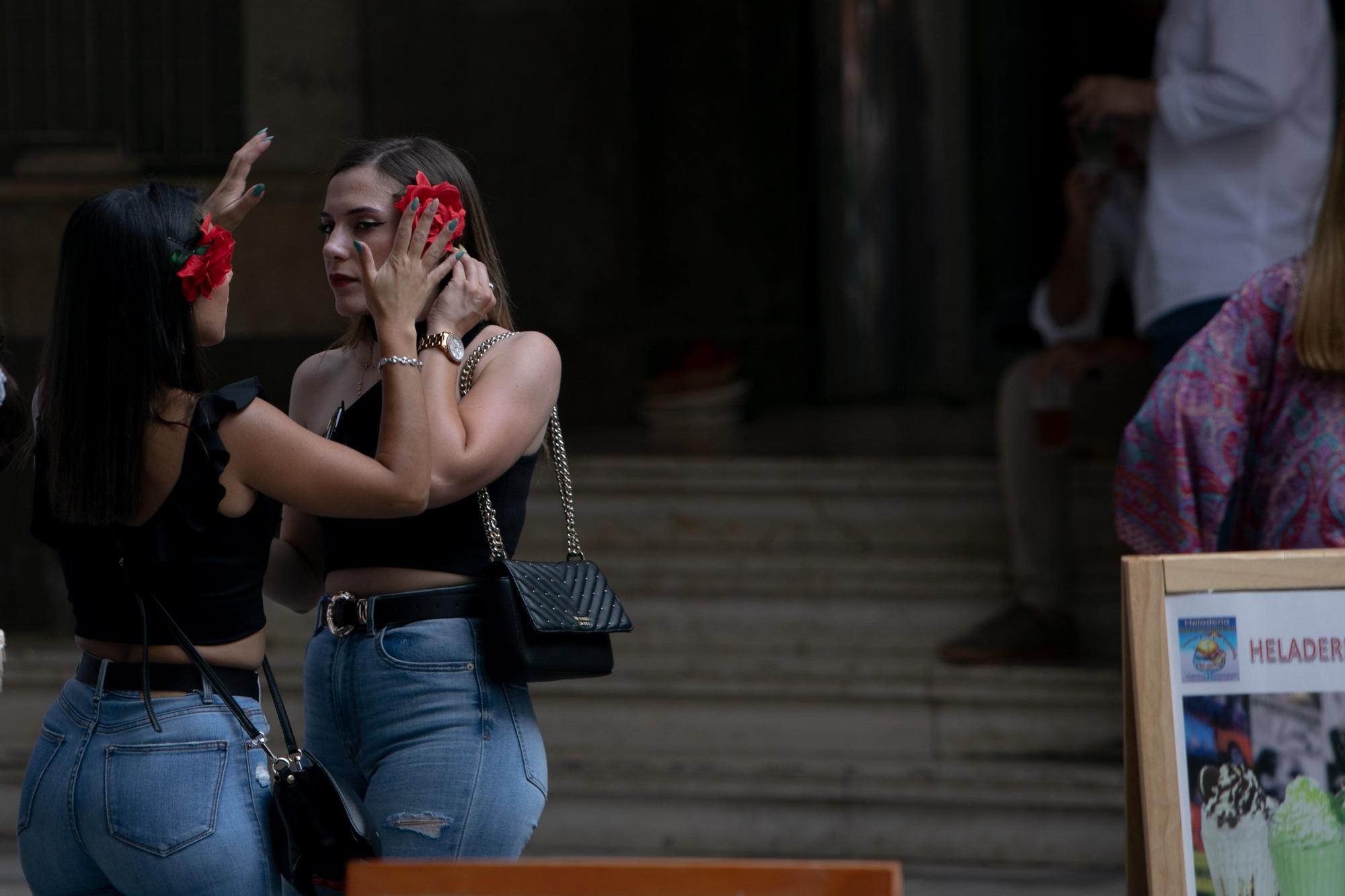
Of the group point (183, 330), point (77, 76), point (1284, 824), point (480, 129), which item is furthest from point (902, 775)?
point (77, 76)

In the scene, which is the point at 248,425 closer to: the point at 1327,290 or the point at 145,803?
the point at 145,803

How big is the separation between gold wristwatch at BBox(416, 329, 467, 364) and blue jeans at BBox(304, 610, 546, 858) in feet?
1.21

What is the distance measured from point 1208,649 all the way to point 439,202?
118 centimetres

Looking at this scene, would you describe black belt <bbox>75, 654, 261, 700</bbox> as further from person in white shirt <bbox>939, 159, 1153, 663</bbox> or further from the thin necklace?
person in white shirt <bbox>939, 159, 1153, 663</bbox>

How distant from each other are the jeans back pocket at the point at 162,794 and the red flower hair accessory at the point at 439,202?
0.75 m

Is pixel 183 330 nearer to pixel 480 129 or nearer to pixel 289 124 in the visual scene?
pixel 289 124

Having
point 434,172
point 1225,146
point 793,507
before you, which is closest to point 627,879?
point 434,172

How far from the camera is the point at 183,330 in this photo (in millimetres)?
1973

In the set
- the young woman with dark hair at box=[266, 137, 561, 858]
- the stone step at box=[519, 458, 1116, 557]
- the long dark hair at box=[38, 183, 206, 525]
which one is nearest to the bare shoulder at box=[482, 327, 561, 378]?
the young woman with dark hair at box=[266, 137, 561, 858]

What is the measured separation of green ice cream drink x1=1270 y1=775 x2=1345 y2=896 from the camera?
179 centimetres

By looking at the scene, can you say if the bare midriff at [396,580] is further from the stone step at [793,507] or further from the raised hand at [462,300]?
the stone step at [793,507]

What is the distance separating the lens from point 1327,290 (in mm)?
2453

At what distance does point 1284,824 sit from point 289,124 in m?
5.28

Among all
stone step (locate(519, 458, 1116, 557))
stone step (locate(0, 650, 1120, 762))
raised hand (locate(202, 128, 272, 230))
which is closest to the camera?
raised hand (locate(202, 128, 272, 230))
